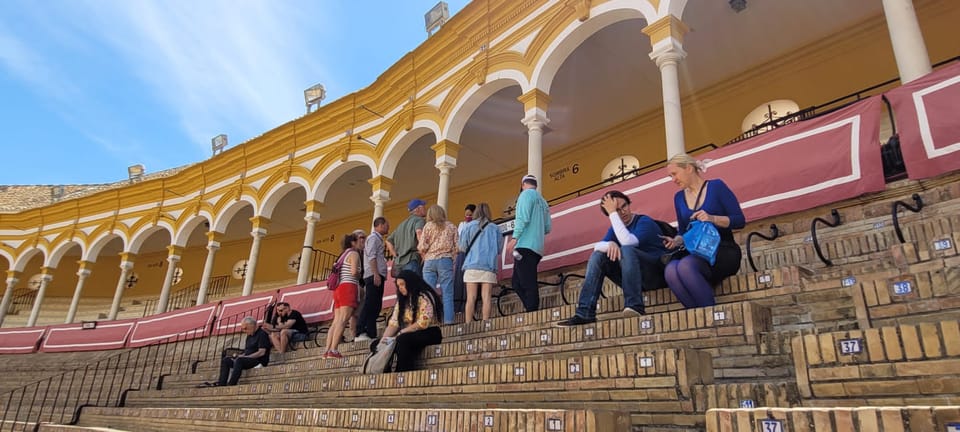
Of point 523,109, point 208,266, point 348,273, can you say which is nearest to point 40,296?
point 208,266

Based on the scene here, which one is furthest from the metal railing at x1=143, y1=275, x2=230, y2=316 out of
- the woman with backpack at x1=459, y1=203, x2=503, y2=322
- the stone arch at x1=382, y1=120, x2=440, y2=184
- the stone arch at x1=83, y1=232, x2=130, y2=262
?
the woman with backpack at x1=459, y1=203, x2=503, y2=322

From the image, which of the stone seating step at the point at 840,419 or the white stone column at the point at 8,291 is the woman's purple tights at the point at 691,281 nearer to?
the stone seating step at the point at 840,419

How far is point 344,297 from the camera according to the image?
6711 mm

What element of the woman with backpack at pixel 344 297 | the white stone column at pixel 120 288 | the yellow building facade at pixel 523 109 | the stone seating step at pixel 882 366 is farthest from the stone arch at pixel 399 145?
the white stone column at pixel 120 288

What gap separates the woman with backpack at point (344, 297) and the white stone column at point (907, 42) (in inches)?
240

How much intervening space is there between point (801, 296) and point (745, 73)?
26.7ft

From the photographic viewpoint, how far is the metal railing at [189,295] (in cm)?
1995

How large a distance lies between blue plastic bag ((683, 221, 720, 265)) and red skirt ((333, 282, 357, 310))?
425 cm

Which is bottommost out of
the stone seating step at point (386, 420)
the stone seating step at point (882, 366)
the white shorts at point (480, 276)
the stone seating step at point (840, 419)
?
the stone seating step at point (386, 420)

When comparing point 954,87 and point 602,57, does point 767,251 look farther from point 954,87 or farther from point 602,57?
point 602,57

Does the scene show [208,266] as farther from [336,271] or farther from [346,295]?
[346,295]

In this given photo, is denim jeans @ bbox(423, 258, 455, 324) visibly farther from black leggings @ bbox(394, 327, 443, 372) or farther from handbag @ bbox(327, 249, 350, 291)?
handbag @ bbox(327, 249, 350, 291)

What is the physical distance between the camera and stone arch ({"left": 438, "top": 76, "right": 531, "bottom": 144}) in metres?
9.76

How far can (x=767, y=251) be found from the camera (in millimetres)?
4805
